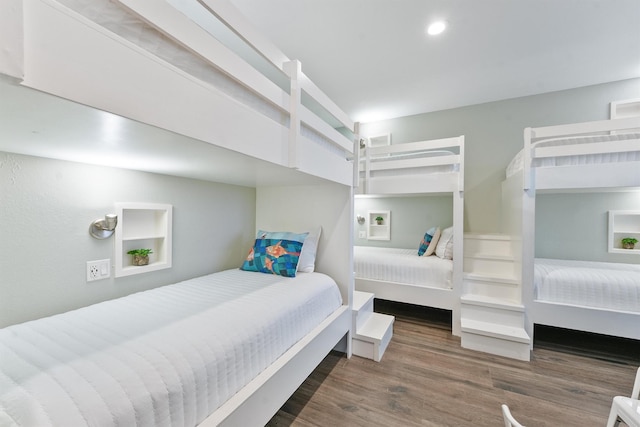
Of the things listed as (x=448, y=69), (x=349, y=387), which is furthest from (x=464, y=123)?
(x=349, y=387)

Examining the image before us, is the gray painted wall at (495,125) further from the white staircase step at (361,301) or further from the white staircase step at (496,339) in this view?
the white staircase step at (361,301)

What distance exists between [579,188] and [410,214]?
1.88 meters

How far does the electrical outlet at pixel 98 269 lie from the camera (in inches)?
56.9

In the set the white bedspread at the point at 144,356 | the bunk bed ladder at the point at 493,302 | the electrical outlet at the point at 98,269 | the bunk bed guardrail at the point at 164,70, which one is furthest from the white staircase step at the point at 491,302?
the electrical outlet at the point at 98,269

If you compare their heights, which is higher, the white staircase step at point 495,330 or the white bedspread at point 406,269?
the white bedspread at point 406,269

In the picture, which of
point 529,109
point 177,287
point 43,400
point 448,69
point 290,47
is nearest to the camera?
point 43,400

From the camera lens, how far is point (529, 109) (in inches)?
131

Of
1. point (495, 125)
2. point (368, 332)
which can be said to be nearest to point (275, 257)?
point (368, 332)

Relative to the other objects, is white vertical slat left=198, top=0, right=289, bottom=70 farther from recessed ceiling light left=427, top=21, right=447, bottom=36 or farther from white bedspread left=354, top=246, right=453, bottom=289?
white bedspread left=354, top=246, right=453, bottom=289

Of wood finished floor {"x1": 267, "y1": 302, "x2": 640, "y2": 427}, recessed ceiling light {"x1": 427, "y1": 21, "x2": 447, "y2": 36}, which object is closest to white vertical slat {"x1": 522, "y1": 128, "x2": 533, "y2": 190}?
recessed ceiling light {"x1": 427, "y1": 21, "x2": 447, "y2": 36}

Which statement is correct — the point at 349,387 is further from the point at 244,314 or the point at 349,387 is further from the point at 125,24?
the point at 125,24

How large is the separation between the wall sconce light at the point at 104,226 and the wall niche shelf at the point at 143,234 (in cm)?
5

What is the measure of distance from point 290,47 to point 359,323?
2659 millimetres

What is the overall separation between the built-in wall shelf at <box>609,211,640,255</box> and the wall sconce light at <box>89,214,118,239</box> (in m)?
4.71
